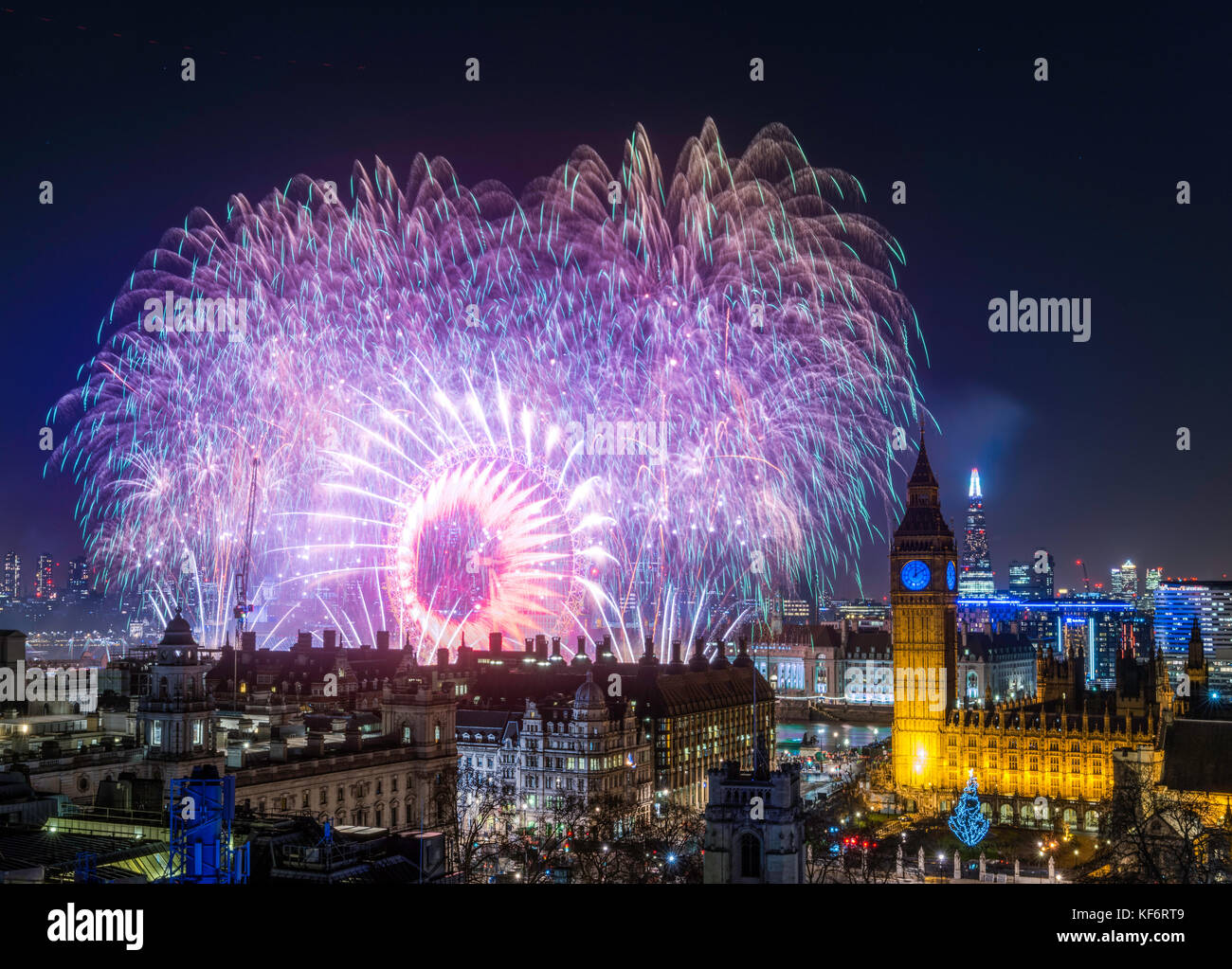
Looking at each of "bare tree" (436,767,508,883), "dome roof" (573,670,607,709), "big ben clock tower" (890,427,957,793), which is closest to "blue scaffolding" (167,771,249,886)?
"bare tree" (436,767,508,883)

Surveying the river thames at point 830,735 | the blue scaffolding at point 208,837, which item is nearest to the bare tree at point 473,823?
the blue scaffolding at point 208,837

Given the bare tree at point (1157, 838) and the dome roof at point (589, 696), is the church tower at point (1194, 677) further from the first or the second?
the dome roof at point (589, 696)

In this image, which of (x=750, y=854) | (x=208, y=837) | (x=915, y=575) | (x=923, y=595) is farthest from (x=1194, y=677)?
(x=208, y=837)

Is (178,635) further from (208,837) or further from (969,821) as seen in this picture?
(969,821)

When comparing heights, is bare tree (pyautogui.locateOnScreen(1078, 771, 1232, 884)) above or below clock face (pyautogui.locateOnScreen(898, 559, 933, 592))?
below

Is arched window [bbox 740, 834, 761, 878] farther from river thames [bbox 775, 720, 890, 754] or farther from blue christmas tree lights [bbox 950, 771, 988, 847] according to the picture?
river thames [bbox 775, 720, 890, 754]

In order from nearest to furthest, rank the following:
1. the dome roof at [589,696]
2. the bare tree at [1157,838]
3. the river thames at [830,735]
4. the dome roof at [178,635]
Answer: the bare tree at [1157,838]
the dome roof at [178,635]
the dome roof at [589,696]
the river thames at [830,735]

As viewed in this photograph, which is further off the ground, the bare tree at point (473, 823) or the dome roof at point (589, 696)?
the dome roof at point (589, 696)

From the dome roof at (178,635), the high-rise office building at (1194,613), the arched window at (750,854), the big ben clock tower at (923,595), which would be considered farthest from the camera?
the high-rise office building at (1194,613)
